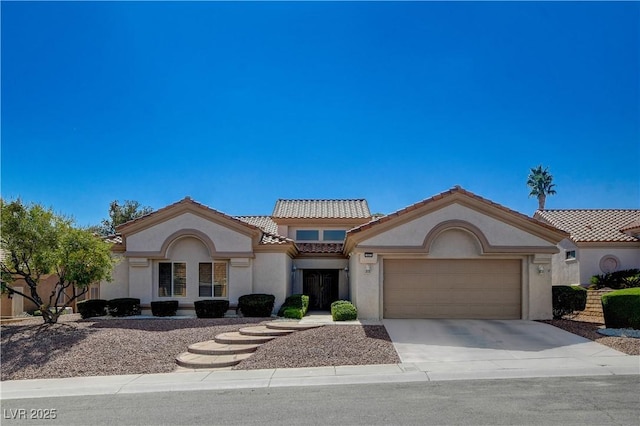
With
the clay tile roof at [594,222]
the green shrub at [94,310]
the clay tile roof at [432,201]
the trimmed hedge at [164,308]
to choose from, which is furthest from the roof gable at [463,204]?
the green shrub at [94,310]

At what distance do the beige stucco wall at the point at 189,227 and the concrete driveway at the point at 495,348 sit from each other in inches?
277

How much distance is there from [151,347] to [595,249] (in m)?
22.4

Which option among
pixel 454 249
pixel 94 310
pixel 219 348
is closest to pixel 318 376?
pixel 219 348

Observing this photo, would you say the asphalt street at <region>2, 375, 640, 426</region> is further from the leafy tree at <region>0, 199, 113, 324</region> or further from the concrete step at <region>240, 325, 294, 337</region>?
the leafy tree at <region>0, 199, 113, 324</region>

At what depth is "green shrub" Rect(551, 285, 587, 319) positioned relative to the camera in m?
18.7

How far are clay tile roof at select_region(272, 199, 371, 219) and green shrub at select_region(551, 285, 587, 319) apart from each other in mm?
11342

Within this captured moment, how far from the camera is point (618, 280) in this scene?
2486 centimetres

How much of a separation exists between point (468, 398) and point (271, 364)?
208 inches

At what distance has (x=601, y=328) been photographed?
52.1 ft

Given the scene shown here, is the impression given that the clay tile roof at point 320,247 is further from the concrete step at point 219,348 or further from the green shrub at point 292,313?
the concrete step at point 219,348

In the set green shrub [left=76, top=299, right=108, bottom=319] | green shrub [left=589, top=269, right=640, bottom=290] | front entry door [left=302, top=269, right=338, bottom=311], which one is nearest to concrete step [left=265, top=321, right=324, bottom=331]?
green shrub [left=76, top=299, right=108, bottom=319]

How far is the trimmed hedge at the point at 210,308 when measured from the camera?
1995 cm

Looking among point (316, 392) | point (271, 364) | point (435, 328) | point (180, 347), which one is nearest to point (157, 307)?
point (180, 347)

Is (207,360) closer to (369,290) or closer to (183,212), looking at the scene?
(369,290)
